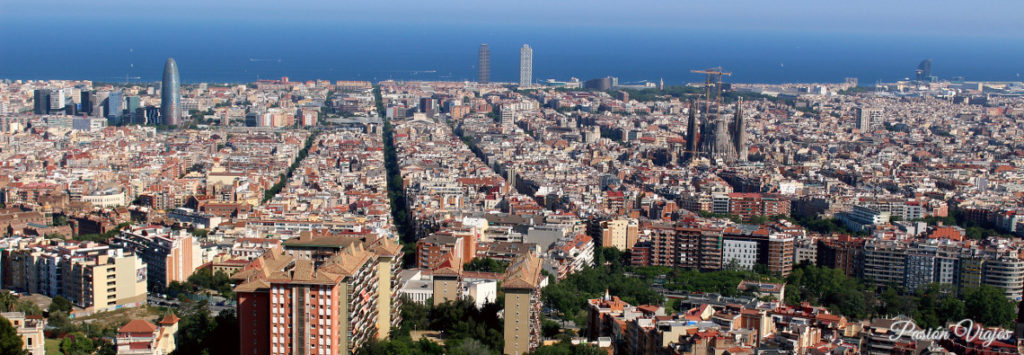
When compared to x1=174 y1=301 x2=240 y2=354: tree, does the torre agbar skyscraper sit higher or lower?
higher

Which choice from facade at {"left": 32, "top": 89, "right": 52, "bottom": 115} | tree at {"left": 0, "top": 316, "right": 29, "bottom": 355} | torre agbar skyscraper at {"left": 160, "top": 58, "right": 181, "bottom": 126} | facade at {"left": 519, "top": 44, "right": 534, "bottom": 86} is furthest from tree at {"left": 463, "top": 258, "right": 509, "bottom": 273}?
facade at {"left": 519, "top": 44, "right": 534, "bottom": 86}

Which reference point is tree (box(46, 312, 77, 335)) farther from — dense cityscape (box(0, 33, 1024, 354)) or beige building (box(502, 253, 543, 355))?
beige building (box(502, 253, 543, 355))

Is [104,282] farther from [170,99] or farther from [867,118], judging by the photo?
[867,118]

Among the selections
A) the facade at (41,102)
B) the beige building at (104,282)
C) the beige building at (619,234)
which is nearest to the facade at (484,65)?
the facade at (41,102)

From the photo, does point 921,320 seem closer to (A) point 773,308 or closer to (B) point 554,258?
(A) point 773,308

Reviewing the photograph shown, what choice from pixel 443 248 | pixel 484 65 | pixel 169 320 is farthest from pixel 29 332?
pixel 484 65

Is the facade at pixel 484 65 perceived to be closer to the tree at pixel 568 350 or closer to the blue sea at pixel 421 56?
the blue sea at pixel 421 56
